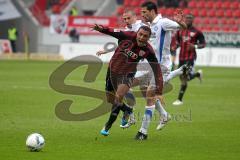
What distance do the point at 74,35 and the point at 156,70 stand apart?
33925 mm

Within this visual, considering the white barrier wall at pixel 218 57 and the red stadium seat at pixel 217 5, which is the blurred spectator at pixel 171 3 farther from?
the white barrier wall at pixel 218 57

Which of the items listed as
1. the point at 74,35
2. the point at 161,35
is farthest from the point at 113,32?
the point at 74,35

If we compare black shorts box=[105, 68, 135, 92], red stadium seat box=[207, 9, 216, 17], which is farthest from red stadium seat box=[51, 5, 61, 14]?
black shorts box=[105, 68, 135, 92]

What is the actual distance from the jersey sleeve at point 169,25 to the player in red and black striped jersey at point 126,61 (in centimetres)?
88

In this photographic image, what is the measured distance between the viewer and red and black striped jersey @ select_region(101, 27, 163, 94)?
12969 millimetres

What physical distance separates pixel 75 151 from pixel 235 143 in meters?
3.09

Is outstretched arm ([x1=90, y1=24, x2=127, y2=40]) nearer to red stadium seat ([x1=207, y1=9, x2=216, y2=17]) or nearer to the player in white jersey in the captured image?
the player in white jersey

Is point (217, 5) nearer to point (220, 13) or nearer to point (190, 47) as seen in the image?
point (220, 13)

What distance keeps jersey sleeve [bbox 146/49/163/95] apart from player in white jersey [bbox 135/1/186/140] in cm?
20

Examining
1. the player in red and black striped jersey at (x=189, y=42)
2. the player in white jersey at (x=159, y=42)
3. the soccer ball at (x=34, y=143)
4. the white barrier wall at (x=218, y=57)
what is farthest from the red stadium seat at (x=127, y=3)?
the soccer ball at (x=34, y=143)

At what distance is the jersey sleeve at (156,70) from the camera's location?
13000 mm

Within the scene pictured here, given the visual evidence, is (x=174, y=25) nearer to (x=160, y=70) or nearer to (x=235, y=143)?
(x=160, y=70)

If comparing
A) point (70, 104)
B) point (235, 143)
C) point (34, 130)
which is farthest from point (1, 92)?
point (235, 143)

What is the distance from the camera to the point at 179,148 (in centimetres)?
1212
